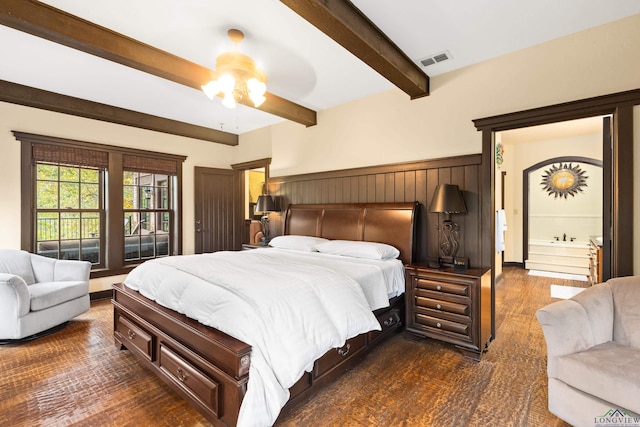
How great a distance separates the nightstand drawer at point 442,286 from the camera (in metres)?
2.80

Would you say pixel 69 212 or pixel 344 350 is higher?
pixel 69 212

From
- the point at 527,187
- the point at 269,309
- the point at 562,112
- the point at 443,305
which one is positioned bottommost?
the point at 443,305

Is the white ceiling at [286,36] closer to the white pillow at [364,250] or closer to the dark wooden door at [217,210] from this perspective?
the white pillow at [364,250]

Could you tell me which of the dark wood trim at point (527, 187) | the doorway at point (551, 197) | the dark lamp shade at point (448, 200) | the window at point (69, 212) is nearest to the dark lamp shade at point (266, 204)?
the window at point (69, 212)

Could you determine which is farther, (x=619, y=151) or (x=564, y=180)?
(x=564, y=180)

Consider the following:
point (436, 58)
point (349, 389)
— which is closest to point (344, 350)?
point (349, 389)

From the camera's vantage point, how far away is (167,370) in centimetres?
219

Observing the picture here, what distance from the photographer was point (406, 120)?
372 centimetres

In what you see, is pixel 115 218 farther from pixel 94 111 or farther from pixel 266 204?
pixel 266 204

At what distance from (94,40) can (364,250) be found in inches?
123

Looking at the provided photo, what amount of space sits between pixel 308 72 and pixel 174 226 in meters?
3.80

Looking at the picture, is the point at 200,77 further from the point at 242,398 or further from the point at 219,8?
the point at 242,398

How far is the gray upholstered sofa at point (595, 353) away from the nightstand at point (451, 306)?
789 millimetres

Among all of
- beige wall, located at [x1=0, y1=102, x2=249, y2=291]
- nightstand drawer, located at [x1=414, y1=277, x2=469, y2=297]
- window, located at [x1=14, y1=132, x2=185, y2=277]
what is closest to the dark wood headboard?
nightstand drawer, located at [x1=414, y1=277, x2=469, y2=297]
